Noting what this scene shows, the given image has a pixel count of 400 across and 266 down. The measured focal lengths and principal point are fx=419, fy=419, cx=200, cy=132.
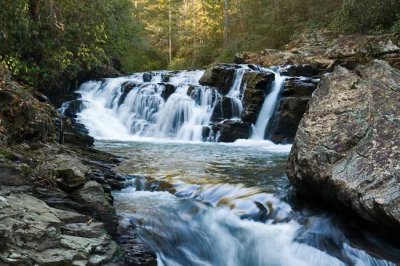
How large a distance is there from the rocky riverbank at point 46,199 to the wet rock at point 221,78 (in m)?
8.82

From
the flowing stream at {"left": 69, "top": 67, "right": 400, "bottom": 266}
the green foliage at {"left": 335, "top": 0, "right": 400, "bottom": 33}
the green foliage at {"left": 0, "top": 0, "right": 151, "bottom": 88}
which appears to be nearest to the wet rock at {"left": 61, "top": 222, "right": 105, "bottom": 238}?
the flowing stream at {"left": 69, "top": 67, "right": 400, "bottom": 266}

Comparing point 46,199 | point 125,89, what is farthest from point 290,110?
point 46,199

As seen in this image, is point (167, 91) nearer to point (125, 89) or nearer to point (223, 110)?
point (125, 89)

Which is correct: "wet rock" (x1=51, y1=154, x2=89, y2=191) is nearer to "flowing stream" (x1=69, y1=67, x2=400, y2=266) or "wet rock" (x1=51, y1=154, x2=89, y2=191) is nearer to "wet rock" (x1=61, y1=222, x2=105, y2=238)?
"flowing stream" (x1=69, y1=67, x2=400, y2=266)

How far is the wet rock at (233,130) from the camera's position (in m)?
14.1

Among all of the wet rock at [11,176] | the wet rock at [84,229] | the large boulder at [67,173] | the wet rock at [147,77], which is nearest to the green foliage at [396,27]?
the wet rock at [147,77]

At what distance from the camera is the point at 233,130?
46.5 feet

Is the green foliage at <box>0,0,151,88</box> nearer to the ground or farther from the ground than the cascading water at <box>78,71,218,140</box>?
farther from the ground

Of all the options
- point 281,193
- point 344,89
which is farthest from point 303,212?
point 344,89

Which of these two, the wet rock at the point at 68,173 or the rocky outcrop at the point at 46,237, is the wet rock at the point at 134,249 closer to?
the rocky outcrop at the point at 46,237

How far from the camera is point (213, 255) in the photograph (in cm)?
530

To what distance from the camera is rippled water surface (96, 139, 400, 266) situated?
496 centimetres

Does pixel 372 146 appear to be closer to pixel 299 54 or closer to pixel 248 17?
pixel 299 54

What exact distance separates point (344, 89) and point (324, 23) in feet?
58.7
